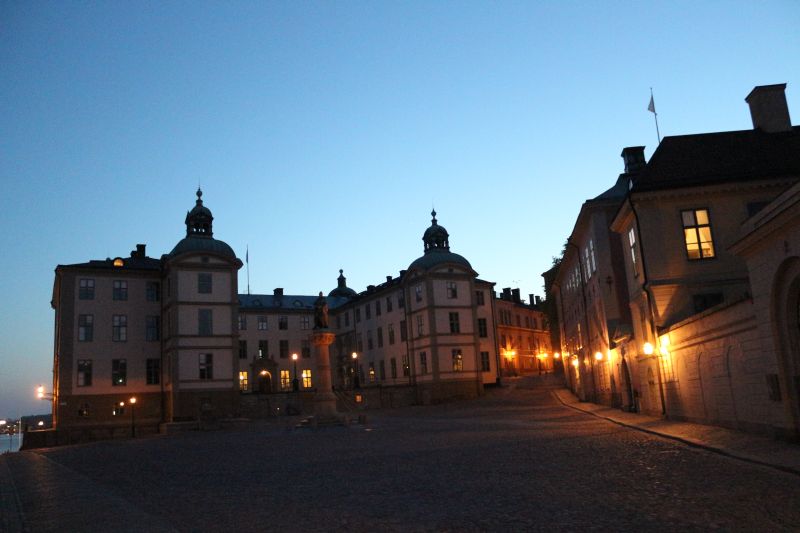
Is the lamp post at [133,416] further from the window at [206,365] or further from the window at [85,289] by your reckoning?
the window at [85,289]

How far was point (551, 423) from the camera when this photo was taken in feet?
99.5

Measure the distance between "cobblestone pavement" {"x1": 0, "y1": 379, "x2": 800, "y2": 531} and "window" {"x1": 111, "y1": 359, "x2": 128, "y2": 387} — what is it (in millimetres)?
36432

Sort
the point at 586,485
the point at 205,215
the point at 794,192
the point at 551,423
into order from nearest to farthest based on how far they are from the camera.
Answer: the point at 586,485 < the point at 794,192 < the point at 551,423 < the point at 205,215

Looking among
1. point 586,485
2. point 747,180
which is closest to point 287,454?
point 586,485

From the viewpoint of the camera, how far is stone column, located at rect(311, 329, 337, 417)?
3988 centimetres

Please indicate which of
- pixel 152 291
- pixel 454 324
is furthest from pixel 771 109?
pixel 152 291

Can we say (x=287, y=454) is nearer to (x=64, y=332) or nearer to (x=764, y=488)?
(x=764, y=488)

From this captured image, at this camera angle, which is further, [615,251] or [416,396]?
[416,396]

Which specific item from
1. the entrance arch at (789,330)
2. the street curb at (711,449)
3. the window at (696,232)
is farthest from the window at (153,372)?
the entrance arch at (789,330)

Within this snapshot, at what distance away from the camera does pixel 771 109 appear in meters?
30.4

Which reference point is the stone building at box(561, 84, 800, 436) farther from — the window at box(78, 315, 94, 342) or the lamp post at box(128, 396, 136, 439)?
the window at box(78, 315, 94, 342)

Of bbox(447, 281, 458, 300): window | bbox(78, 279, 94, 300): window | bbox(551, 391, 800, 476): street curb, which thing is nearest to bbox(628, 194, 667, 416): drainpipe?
bbox(551, 391, 800, 476): street curb

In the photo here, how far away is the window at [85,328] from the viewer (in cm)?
5694

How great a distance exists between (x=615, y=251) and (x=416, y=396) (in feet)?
111
